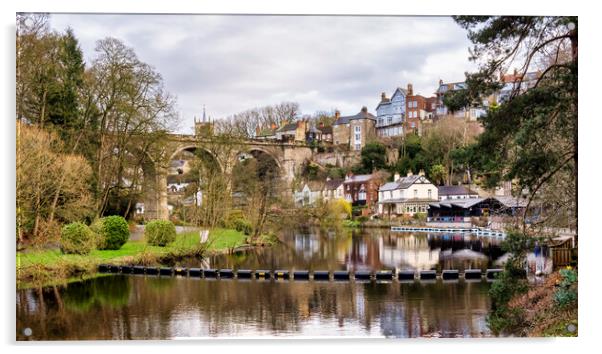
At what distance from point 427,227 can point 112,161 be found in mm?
5759

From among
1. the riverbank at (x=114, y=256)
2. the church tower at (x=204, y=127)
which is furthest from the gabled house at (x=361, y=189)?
the riverbank at (x=114, y=256)

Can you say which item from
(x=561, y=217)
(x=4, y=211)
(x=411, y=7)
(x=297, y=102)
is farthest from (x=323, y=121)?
(x=4, y=211)

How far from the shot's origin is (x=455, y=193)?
8.55 meters

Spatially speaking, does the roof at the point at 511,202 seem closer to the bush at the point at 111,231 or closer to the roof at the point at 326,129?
the roof at the point at 326,129

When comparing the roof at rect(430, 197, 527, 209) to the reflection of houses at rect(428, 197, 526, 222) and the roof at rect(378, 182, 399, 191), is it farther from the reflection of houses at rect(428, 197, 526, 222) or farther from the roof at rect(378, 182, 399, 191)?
the roof at rect(378, 182, 399, 191)

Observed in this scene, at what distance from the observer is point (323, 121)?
8.96m

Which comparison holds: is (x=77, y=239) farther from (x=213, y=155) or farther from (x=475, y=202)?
(x=475, y=202)

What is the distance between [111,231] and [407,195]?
540 centimetres

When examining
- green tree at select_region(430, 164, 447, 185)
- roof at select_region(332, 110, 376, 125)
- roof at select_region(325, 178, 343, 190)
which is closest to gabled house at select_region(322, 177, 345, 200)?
roof at select_region(325, 178, 343, 190)

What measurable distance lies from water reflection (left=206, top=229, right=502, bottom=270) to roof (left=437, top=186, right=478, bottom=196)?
1.04 meters

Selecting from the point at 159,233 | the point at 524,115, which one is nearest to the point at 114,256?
the point at 159,233

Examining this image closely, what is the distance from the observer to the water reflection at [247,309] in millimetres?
6941

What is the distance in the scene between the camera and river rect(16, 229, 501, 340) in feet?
22.9
